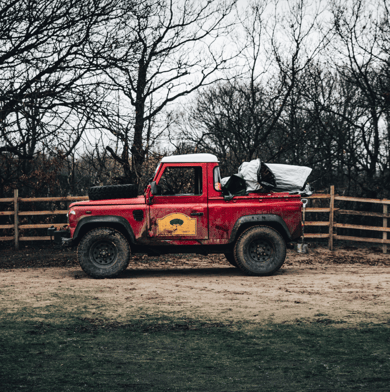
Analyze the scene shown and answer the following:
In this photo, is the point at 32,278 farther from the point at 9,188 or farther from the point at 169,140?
the point at 169,140

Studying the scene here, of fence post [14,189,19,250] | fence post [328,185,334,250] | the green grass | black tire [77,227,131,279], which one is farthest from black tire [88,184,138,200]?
fence post [328,185,334,250]

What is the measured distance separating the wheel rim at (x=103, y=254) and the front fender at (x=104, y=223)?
0.35 m

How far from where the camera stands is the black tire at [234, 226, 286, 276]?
30.2ft

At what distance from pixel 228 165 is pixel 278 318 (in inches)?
574

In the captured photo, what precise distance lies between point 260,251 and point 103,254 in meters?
2.97

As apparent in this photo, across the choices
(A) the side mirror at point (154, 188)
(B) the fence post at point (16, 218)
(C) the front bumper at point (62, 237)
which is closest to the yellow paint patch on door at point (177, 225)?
(A) the side mirror at point (154, 188)

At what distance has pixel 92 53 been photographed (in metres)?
10.7

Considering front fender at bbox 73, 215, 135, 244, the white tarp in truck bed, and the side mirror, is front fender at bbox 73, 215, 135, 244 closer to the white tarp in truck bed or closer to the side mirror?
the side mirror

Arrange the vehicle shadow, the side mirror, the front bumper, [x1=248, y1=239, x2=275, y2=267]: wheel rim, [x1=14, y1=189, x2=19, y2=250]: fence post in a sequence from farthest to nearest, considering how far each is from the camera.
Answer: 1. [x1=14, y1=189, x2=19, y2=250]: fence post
2. the vehicle shadow
3. [x1=248, y1=239, x2=275, y2=267]: wheel rim
4. the front bumper
5. the side mirror

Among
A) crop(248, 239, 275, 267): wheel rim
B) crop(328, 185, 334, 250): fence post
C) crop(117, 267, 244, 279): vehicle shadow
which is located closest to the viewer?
crop(248, 239, 275, 267): wheel rim

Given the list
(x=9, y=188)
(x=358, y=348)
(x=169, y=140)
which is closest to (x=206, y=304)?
(x=358, y=348)

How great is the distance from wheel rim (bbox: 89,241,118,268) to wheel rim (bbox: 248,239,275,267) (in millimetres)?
2568

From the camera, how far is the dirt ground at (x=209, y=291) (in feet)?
20.5

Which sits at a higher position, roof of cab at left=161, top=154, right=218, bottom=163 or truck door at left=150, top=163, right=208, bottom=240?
roof of cab at left=161, top=154, right=218, bottom=163
